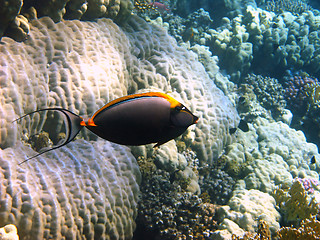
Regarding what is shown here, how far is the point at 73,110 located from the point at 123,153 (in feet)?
3.56

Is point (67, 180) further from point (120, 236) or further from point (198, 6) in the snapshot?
point (198, 6)

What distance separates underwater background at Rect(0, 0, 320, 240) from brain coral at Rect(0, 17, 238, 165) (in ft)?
0.06

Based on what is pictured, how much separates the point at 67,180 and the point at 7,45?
2.01m

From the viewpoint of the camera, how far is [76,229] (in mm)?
2908

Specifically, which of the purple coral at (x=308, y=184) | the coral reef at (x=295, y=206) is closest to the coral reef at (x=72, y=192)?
the coral reef at (x=295, y=206)

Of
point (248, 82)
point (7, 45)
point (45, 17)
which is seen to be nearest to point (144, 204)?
point (7, 45)

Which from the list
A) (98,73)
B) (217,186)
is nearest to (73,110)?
(98,73)

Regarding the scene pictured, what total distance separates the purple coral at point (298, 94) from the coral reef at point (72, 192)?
8686 millimetres

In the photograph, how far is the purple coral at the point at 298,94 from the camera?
9977 millimetres

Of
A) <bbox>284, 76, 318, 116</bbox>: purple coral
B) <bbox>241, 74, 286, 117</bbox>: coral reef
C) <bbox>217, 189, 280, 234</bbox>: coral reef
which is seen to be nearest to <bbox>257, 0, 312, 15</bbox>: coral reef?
<bbox>284, 76, 318, 116</bbox>: purple coral

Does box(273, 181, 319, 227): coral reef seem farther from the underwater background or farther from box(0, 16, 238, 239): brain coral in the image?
box(0, 16, 238, 239): brain coral

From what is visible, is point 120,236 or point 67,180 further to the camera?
point 120,236

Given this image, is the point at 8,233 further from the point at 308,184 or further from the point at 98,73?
the point at 308,184

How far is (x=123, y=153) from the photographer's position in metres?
3.96
